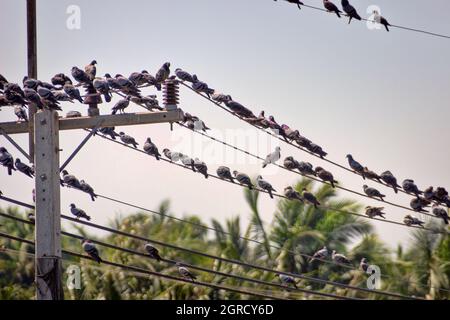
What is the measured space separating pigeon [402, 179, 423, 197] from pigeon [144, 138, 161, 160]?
5421 millimetres

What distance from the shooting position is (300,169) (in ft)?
98.5

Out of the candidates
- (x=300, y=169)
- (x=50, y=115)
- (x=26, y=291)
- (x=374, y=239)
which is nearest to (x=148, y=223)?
(x=26, y=291)

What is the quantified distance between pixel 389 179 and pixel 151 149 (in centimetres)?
514

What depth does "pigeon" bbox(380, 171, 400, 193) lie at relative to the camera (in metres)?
29.2

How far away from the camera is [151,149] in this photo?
1083 inches

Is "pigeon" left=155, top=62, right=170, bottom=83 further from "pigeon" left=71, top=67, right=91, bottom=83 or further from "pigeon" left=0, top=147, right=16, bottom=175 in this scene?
"pigeon" left=0, top=147, right=16, bottom=175

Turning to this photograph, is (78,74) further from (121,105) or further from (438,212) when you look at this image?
(438,212)

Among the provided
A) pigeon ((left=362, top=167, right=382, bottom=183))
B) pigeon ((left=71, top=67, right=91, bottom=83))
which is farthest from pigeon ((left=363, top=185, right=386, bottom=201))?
pigeon ((left=71, top=67, right=91, bottom=83))

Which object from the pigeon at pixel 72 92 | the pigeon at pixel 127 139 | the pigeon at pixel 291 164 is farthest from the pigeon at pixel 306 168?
the pigeon at pixel 72 92

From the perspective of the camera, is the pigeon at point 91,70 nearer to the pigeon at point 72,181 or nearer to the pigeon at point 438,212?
the pigeon at point 72,181

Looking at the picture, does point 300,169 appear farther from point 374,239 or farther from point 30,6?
point 374,239

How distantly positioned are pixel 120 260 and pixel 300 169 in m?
12.2

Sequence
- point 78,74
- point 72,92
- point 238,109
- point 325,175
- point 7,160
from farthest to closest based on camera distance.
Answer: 1. point 325,175
2. point 238,109
3. point 7,160
4. point 78,74
5. point 72,92

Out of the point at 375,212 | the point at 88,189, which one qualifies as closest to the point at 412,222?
the point at 375,212
